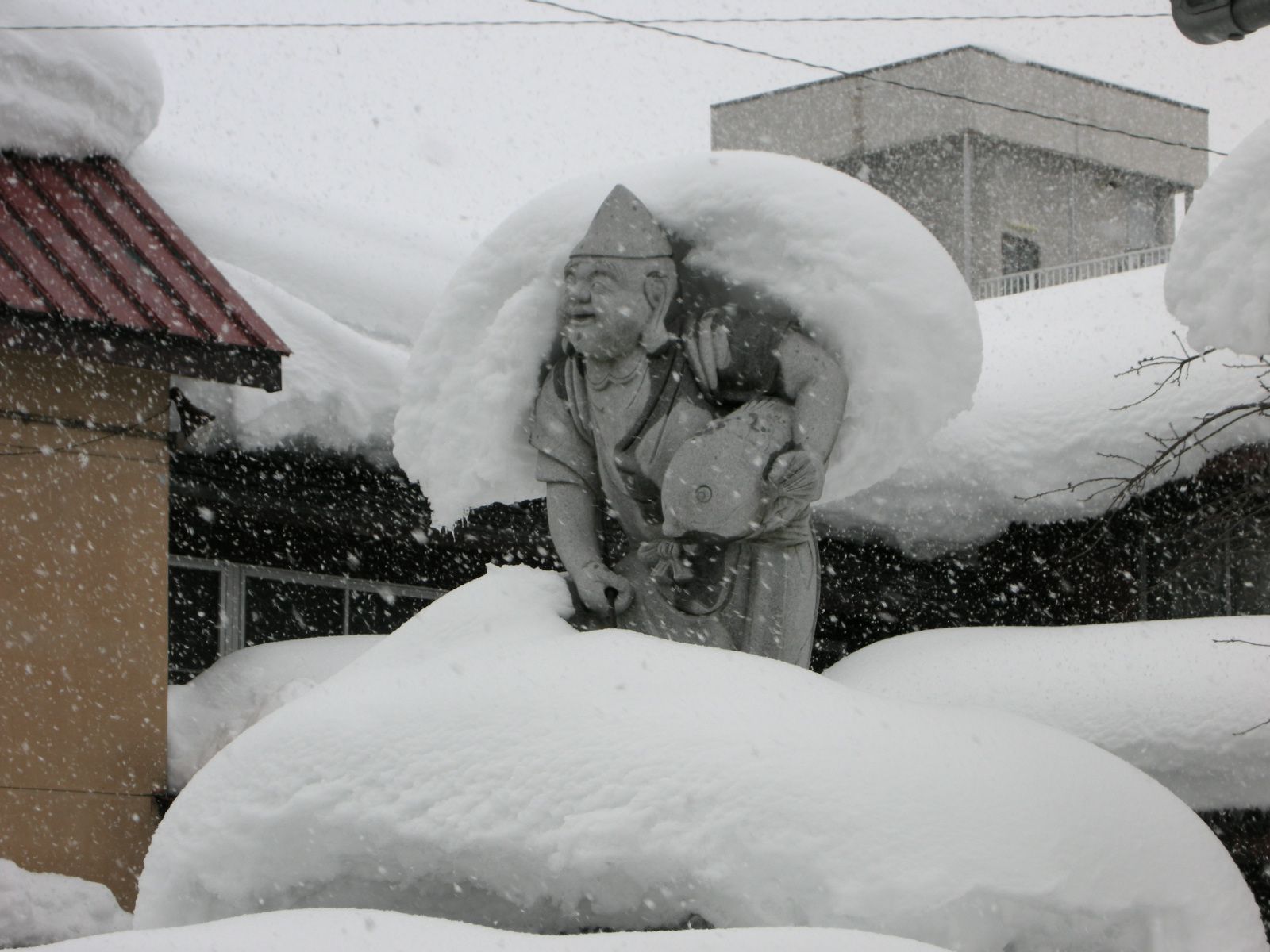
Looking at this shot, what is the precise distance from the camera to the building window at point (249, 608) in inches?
312

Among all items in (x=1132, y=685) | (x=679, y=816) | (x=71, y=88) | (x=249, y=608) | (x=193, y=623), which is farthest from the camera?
(x=249, y=608)

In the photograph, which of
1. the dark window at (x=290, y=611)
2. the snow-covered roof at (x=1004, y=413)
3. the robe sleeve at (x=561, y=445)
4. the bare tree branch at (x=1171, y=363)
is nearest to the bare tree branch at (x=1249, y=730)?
the bare tree branch at (x=1171, y=363)

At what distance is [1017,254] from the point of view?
68.3 ft

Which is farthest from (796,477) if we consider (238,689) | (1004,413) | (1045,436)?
(1004,413)

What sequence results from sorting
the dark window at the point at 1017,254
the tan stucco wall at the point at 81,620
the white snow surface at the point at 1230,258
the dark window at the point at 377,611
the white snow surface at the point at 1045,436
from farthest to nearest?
the dark window at the point at 1017,254, the dark window at the point at 377,611, the white snow surface at the point at 1045,436, the tan stucco wall at the point at 81,620, the white snow surface at the point at 1230,258

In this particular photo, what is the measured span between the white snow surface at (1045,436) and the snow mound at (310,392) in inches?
97.3

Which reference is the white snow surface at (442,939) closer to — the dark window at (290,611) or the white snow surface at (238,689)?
the white snow surface at (238,689)

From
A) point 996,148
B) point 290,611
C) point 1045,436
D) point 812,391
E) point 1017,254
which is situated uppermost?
point 812,391

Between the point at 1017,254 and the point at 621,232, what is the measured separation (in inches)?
701

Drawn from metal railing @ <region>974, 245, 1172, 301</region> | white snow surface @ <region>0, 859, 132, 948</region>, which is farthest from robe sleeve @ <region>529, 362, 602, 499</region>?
metal railing @ <region>974, 245, 1172, 301</region>

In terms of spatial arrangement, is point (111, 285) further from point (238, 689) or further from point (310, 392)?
point (238, 689)

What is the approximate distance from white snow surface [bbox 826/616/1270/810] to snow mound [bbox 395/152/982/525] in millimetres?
2055

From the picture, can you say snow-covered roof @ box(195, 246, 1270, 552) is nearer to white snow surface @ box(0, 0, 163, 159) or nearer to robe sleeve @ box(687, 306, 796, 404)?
white snow surface @ box(0, 0, 163, 159)

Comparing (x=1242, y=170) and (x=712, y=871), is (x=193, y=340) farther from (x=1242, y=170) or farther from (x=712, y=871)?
(x=712, y=871)
